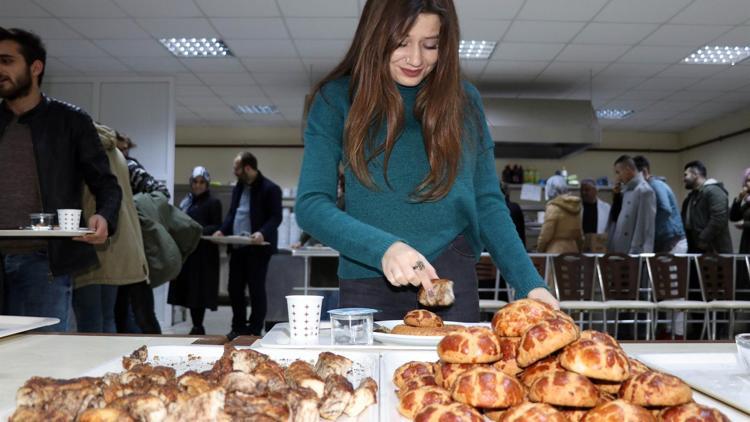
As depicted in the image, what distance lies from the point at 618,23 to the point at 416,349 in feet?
18.1

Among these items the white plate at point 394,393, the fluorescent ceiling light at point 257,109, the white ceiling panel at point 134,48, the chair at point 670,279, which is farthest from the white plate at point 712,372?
the fluorescent ceiling light at point 257,109

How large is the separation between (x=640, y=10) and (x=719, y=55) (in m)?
1.97

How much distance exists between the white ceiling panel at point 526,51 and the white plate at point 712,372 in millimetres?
5721

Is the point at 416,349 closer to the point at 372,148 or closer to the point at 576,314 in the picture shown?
the point at 372,148

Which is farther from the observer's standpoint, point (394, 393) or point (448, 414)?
point (394, 393)

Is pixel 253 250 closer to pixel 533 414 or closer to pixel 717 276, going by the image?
pixel 717 276

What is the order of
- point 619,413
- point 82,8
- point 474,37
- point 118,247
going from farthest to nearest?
point 474,37, point 82,8, point 118,247, point 619,413

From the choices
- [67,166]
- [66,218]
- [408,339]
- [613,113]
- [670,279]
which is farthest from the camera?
[613,113]

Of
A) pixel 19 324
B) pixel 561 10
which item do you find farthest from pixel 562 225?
pixel 19 324

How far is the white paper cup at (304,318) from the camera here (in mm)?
1142

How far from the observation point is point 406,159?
147 centimetres

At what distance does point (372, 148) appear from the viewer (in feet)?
4.78

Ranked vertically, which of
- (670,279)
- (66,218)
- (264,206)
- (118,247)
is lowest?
(670,279)

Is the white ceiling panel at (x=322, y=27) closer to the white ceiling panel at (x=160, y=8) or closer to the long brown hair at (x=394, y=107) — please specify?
the white ceiling panel at (x=160, y=8)
